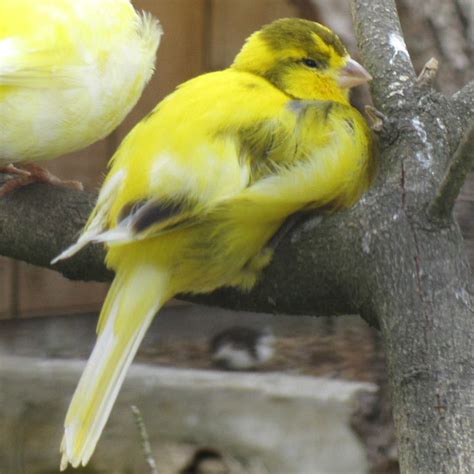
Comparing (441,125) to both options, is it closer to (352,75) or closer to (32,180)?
(352,75)

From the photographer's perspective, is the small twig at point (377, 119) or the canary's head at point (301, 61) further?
the canary's head at point (301, 61)

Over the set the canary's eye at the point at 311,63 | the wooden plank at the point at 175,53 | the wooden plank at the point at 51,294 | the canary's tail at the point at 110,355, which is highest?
the canary's eye at the point at 311,63

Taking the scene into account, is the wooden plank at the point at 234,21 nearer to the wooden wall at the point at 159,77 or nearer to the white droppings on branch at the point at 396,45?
the wooden wall at the point at 159,77

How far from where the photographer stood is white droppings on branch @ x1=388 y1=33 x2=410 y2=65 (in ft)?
8.16

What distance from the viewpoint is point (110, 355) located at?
6.96ft

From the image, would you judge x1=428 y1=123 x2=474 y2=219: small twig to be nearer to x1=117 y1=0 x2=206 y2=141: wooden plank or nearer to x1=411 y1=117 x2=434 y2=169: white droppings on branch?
x1=411 y1=117 x2=434 y2=169: white droppings on branch

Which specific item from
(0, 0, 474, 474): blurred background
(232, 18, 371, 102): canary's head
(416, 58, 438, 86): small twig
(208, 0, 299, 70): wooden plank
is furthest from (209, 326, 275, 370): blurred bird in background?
(416, 58, 438, 86): small twig

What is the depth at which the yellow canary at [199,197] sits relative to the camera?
6.75ft

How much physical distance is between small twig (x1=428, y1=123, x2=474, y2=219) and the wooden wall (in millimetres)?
3066

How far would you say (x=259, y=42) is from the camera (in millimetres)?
2547

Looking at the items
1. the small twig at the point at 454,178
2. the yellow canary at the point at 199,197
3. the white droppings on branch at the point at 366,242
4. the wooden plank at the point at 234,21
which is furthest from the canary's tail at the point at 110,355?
the wooden plank at the point at 234,21

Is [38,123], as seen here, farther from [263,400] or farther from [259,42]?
[263,400]

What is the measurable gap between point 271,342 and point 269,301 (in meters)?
2.98

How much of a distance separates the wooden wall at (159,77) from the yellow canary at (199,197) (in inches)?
104
